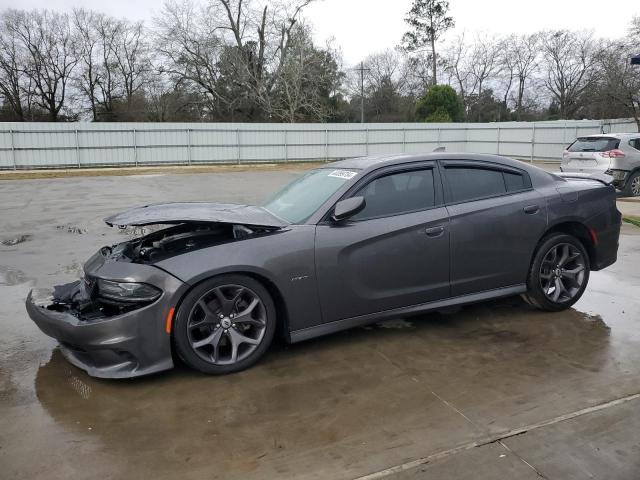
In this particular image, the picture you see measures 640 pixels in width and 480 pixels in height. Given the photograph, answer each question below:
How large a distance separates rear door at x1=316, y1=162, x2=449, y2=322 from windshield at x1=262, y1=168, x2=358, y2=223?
0.71 feet

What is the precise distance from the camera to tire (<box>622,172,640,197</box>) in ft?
43.0

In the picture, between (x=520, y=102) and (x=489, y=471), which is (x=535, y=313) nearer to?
(x=489, y=471)

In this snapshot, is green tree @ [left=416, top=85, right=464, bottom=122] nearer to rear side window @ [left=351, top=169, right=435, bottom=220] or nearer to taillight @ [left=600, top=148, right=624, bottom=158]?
taillight @ [left=600, top=148, right=624, bottom=158]

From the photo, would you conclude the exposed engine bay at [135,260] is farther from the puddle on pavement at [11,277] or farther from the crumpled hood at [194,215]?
the puddle on pavement at [11,277]

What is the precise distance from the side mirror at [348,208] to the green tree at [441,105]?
37.3 metres

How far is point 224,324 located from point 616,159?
12.2m

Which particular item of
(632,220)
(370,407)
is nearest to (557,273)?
(370,407)

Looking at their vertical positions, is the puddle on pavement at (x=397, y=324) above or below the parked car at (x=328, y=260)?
below

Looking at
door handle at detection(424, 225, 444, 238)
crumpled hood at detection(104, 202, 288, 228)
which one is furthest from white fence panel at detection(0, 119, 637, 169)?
crumpled hood at detection(104, 202, 288, 228)

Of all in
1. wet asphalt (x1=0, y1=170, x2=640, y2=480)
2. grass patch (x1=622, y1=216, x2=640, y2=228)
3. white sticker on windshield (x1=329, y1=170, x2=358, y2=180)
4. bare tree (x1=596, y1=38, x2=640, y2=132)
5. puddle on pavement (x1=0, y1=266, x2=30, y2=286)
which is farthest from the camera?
bare tree (x1=596, y1=38, x2=640, y2=132)

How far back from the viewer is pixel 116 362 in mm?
3547

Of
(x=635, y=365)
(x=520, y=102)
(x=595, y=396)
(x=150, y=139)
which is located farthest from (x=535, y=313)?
(x=520, y=102)

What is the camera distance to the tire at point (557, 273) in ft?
16.1

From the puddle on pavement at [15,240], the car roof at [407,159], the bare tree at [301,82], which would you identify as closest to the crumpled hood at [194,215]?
the car roof at [407,159]
